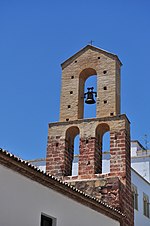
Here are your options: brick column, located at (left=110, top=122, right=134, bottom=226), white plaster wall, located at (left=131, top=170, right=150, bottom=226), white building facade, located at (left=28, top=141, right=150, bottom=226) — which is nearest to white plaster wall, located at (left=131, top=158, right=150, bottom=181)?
white building facade, located at (left=28, top=141, right=150, bottom=226)

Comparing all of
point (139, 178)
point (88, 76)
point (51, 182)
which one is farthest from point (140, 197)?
point (51, 182)

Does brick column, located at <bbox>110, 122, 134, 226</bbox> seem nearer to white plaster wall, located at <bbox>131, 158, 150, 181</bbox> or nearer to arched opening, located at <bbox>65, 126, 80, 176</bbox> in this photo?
arched opening, located at <bbox>65, 126, 80, 176</bbox>

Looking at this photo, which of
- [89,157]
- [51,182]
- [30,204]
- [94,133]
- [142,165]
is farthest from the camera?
[142,165]

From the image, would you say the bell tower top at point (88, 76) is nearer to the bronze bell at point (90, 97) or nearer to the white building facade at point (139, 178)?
the bronze bell at point (90, 97)

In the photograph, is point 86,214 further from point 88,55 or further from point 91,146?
point 88,55

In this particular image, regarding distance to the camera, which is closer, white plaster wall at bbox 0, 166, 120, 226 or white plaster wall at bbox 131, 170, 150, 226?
white plaster wall at bbox 0, 166, 120, 226

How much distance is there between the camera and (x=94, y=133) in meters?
14.4

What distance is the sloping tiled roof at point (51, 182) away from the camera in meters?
8.72

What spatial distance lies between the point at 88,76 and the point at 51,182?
252 inches

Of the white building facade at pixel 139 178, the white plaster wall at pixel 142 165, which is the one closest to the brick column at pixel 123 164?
the white building facade at pixel 139 178

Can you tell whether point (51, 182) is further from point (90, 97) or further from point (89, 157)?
point (90, 97)

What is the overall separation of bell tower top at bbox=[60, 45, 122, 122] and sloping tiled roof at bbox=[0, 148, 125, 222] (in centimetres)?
331

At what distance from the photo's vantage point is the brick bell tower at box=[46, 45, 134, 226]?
44.9ft

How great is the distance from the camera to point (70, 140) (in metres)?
14.9
